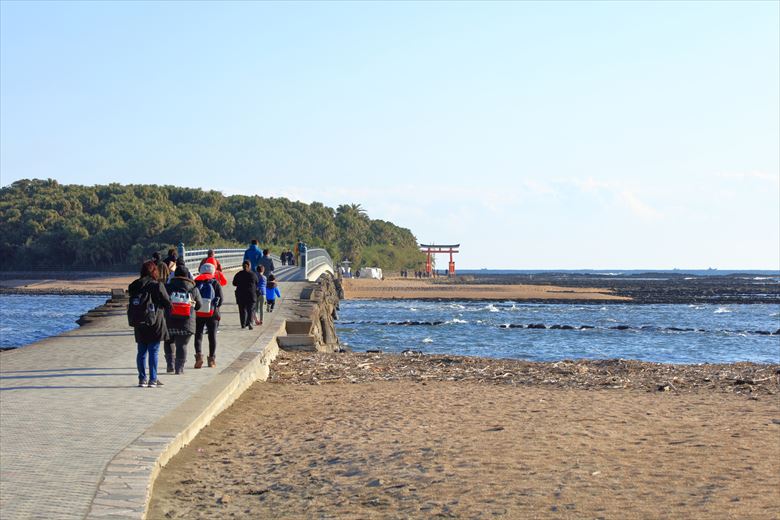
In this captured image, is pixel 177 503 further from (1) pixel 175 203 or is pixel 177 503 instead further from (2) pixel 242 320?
(1) pixel 175 203

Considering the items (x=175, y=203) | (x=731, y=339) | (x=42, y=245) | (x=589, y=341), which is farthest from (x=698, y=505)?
(x=175, y=203)

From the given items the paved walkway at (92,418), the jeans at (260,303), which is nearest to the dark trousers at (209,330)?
the paved walkway at (92,418)

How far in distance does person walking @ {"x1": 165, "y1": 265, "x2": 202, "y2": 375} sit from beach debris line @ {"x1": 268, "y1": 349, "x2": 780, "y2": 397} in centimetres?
216

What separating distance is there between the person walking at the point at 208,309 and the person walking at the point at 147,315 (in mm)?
1715

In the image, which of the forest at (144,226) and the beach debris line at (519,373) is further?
the forest at (144,226)

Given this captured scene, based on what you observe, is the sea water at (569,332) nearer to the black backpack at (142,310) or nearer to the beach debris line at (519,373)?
the beach debris line at (519,373)

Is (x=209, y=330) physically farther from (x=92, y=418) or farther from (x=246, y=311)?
(x=246, y=311)

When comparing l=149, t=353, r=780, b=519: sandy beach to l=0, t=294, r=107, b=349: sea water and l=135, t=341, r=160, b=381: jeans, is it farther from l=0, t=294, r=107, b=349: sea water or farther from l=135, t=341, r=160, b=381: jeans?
l=0, t=294, r=107, b=349: sea water

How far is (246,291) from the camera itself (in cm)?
1873

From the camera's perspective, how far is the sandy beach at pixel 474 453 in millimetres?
8258

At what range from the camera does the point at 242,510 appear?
→ 8062mm

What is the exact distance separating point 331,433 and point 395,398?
3.02 m

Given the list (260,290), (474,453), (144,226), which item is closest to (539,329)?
(260,290)

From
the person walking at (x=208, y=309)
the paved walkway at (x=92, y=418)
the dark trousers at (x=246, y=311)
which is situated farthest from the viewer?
the dark trousers at (x=246, y=311)
